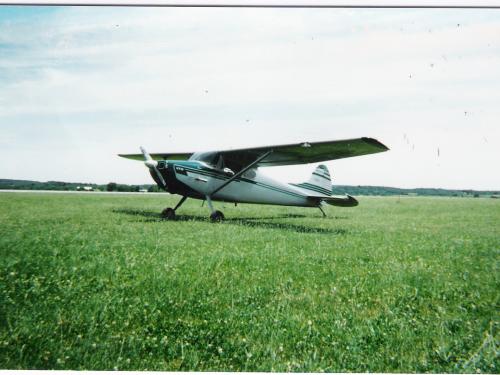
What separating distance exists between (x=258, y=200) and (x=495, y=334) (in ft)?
23.6

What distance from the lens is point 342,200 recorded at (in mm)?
9500

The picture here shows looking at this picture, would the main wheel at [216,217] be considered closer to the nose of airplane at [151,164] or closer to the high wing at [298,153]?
the high wing at [298,153]

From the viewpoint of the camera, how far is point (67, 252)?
391cm

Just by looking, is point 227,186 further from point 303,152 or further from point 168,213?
point 303,152

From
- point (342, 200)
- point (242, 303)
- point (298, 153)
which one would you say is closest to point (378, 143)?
point (242, 303)

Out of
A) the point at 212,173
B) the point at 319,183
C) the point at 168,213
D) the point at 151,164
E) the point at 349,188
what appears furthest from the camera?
the point at 319,183

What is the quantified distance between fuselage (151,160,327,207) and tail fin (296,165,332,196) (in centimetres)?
25

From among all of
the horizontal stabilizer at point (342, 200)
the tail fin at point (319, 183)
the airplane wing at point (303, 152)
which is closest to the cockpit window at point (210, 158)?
the airplane wing at point (303, 152)

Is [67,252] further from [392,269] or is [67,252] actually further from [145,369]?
[392,269]

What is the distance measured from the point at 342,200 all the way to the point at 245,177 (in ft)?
9.17

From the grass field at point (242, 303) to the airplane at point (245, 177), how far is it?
309 cm

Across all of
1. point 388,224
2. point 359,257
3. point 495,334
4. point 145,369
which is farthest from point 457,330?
point 388,224

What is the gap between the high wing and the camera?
6160mm

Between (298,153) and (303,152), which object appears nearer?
(303,152)
